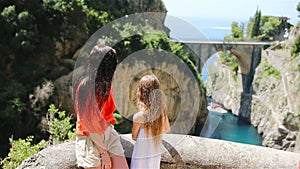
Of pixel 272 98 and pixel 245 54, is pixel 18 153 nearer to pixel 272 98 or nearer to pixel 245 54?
pixel 272 98

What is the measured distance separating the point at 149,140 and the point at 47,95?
9.84 metres

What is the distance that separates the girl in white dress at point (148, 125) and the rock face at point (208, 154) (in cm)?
17

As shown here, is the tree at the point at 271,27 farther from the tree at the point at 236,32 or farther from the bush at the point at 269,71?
the bush at the point at 269,71

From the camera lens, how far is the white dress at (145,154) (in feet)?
6.79

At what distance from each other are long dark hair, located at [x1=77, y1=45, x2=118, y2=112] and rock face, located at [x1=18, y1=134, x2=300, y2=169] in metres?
0.56

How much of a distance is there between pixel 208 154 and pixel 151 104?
0.68 m

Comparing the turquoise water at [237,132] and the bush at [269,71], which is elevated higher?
the bush at [269,71]

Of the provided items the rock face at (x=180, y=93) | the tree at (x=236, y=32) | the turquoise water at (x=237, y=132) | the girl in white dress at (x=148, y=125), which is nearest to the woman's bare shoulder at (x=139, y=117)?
the girl in white dress at (x=148, y=125)

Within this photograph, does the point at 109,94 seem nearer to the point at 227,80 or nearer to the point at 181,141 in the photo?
the point at 181,141

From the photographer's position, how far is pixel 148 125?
6.55ft

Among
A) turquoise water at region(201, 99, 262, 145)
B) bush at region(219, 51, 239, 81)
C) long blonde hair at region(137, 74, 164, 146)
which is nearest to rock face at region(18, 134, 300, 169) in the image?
long blonde hair at region(137, 74, 164, 146)

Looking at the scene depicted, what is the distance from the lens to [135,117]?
6.47ft

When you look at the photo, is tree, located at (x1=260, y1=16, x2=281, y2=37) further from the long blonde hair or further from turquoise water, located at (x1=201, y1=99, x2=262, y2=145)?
the long blonde hair

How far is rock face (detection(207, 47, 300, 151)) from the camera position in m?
16.7
